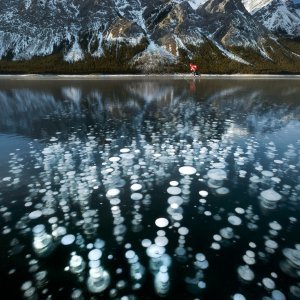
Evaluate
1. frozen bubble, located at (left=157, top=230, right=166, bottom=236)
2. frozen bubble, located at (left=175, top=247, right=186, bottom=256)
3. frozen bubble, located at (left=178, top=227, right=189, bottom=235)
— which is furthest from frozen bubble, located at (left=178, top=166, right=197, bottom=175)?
frozen bubble, located at (left=175, top=247, right=186, bottom=256)

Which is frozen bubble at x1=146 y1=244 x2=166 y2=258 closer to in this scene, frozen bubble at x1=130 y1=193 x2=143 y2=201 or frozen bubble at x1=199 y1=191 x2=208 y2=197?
frozen bubble at x1=130 y1=193 x2=143 y2=201

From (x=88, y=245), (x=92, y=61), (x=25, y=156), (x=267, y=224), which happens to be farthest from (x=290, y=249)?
(x=92, y=61)

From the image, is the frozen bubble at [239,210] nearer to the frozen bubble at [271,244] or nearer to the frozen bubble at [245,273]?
the frozen bubble at [271,244]

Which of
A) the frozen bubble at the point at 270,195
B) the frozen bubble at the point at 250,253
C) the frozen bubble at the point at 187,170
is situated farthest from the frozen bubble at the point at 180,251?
the frozen bubble at the point at 187,170

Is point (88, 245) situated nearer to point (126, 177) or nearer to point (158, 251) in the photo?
point (158, 251)

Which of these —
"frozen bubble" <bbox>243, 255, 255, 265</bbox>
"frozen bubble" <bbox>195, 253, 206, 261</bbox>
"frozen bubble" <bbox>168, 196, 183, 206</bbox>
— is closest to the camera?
"frozen bubble" <bbox>243, 255, 255, 265</bbox>
